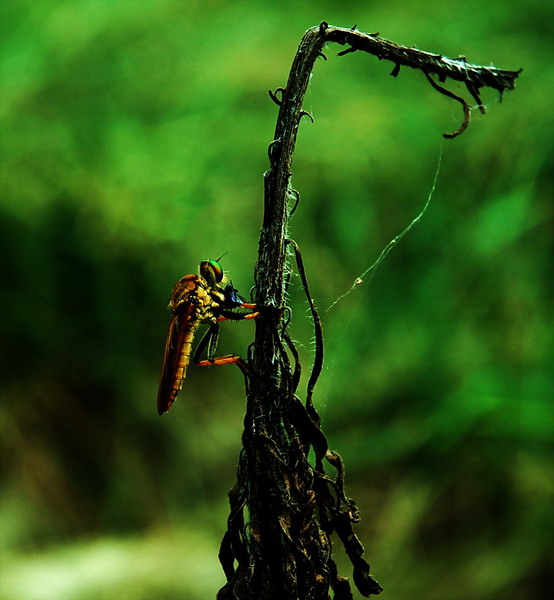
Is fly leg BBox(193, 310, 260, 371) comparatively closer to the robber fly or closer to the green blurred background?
the robber fly

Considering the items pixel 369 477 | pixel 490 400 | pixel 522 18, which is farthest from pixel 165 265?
pixel 522 18

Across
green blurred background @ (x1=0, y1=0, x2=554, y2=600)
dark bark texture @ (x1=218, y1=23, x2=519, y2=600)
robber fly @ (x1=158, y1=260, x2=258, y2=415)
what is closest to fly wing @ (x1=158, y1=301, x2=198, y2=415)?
robber fly @ (x1=158, y1=260, x2=258, y2=415)

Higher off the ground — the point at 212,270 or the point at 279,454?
the point at 212,270

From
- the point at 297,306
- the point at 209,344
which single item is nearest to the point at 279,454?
the point at 209,344

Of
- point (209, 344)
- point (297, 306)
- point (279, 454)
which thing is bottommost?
point (279, 454)

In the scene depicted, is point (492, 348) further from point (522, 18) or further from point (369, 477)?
point (522, 18)

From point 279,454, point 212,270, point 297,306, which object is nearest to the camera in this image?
point 279,454

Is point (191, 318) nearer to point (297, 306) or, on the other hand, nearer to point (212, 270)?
point (212, 270)

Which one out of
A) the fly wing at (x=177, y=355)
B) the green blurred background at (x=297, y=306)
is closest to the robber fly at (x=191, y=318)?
the fly wing at (x=177, y=355)
